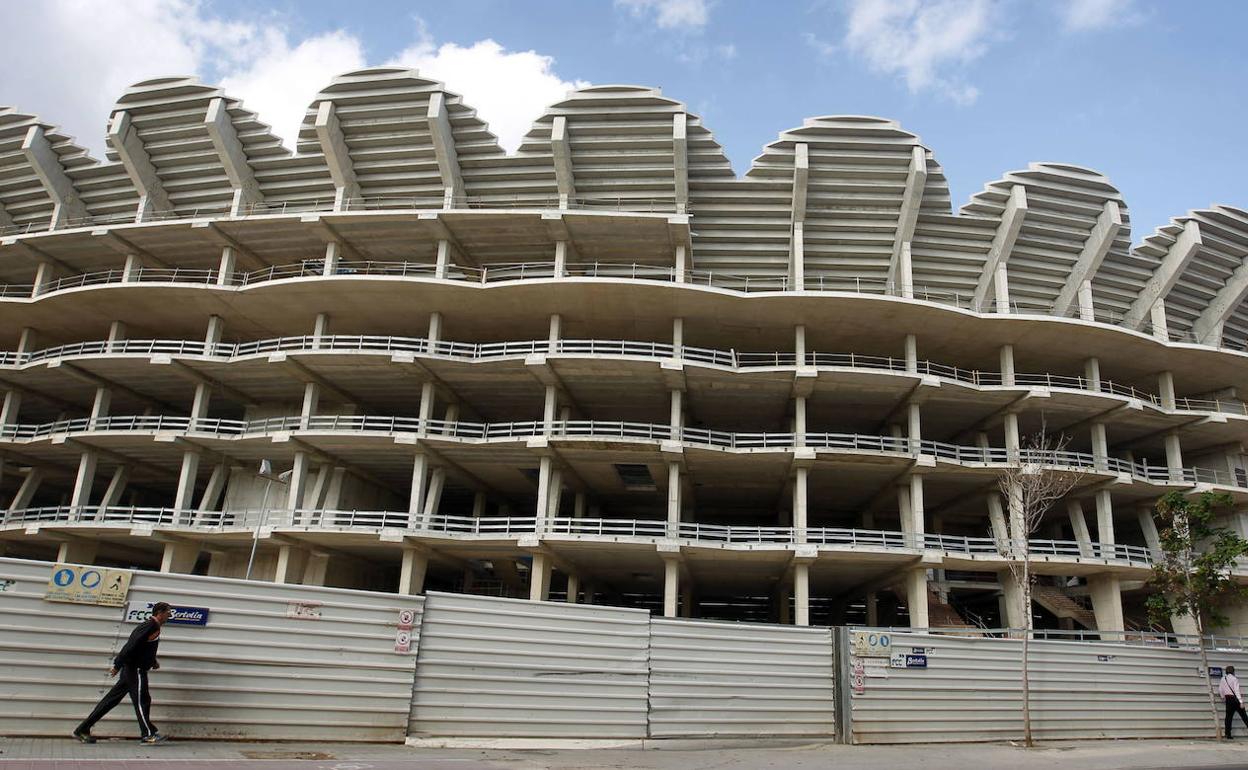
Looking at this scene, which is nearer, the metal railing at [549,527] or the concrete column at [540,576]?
the metal railing at [549,527]

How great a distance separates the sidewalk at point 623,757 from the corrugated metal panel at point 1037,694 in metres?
0.40

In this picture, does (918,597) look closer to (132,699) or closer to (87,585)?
(132,699)

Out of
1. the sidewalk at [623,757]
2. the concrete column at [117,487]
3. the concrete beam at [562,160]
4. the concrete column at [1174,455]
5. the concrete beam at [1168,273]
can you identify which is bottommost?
the sidewalk at [623,757]

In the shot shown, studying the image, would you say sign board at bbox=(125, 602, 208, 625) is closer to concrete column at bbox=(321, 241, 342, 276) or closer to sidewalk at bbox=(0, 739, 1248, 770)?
sidewalk at bbox=(0, 739, 1248, 770)

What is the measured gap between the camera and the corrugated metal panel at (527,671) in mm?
9969

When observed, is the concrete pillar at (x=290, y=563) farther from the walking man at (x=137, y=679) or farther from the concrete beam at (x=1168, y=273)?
the concrete beam at (x=1168, y=273)

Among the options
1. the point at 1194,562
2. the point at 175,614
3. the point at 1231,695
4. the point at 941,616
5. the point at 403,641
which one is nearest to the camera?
the point at 175,614

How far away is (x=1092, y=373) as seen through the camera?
28406 mm

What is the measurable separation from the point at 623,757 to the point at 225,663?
4.94 metres

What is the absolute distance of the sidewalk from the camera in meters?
7.27

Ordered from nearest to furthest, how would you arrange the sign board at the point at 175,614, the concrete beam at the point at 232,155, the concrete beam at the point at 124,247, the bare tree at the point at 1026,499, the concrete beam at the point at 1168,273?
1. the sign board at the point at 175,614
2. the bare tree at the point at 1026,499
3. the concrete beam at the point at 232,155
4. the concrete beam at the point at 1168,273
5. the concrete beam at the point at 124,247

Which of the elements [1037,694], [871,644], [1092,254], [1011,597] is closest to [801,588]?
[1011,597]

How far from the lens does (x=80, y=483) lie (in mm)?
28234

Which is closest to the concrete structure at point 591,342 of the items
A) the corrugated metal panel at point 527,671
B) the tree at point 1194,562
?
the tree at point 1194,562
